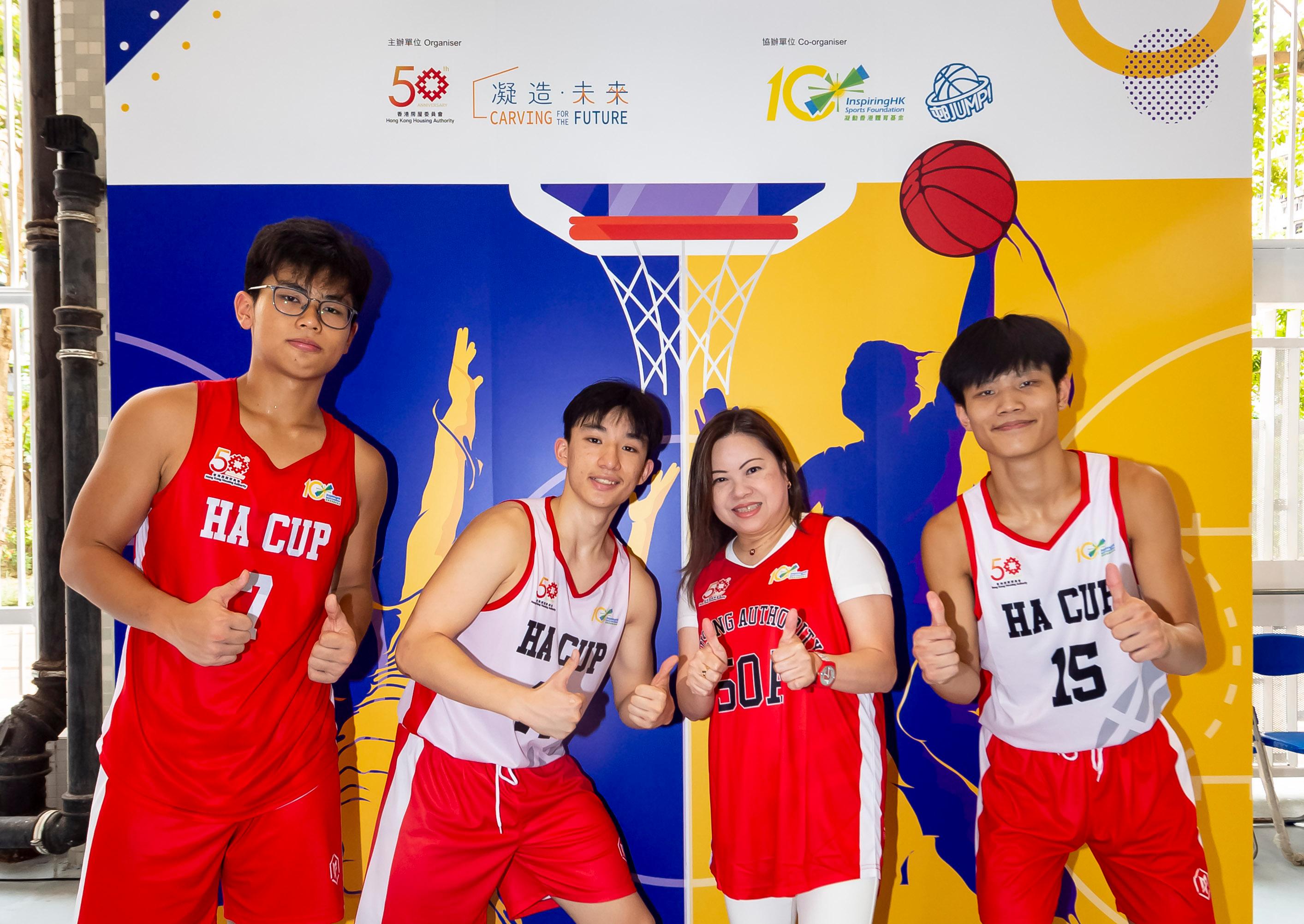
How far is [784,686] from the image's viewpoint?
2.36 metres

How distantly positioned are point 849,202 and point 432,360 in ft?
5.24

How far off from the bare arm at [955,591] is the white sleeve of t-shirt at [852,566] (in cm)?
18

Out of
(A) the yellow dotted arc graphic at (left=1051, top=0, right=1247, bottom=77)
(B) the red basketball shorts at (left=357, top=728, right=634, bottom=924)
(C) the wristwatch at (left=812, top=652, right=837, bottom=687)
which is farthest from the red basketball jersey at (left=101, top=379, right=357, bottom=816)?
(A) the yellow dotted arc graphic at (left=1051, top=0, right=1247, bottom=77)

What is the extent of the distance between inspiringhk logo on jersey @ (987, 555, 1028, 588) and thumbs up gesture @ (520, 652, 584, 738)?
50.7 inches

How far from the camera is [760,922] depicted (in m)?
2.28

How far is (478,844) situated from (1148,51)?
11.4 feet

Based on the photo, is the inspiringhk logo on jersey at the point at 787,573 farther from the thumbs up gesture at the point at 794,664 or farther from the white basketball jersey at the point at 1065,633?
the white basketball jersey at the point at 1065,633

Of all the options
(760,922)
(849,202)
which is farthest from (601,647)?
(849,202)

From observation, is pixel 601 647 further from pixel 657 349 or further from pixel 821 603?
pixel 657 349

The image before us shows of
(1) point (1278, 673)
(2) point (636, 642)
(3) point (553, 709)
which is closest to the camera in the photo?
(3) point (553, 709)

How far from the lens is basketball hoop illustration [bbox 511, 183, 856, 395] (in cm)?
292

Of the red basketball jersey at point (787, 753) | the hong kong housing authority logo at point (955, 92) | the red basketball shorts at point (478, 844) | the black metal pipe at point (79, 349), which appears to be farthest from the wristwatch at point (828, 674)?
the black metal pipe at point (79, 349)

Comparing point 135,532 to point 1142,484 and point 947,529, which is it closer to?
point 947,529

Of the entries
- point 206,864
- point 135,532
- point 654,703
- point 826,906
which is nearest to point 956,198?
point 654,703
